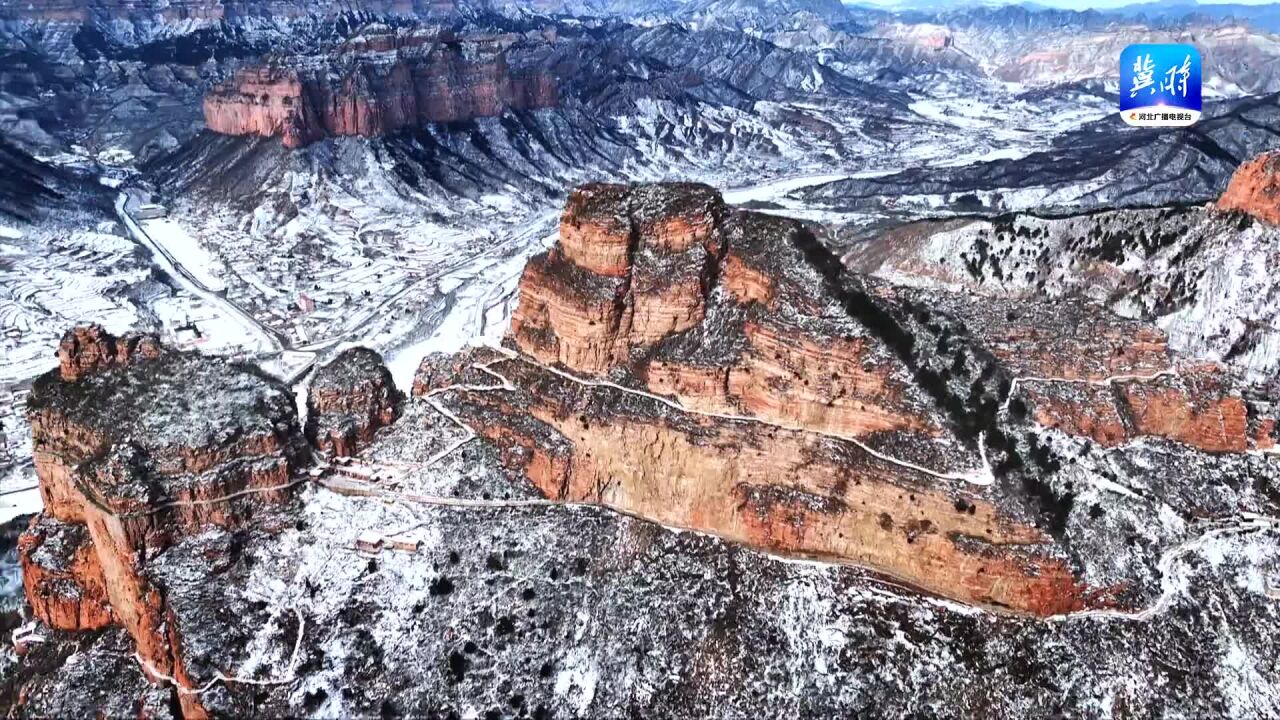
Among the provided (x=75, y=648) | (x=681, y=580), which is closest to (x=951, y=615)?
Answer: (x=681, y=580)

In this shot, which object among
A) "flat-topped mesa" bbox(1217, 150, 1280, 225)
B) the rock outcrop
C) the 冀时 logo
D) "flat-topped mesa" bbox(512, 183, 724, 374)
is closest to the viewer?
the rock outcrop

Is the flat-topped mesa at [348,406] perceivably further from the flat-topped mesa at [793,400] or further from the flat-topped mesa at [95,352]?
the flat-topped mesa at [95,352]

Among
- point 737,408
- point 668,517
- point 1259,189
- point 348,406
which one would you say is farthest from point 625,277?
point 1259,189

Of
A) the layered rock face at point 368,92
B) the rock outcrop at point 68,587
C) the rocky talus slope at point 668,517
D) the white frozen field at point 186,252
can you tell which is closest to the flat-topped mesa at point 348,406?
the rocky talus slope at point 668,517

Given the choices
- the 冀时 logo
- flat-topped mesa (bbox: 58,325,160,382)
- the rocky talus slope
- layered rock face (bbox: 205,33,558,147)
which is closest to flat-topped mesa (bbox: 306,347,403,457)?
the rocky talus slope

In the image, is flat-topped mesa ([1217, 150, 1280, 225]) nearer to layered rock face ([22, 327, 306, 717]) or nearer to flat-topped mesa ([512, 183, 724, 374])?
flat-topped mesa ([512, 183, 724, 374])

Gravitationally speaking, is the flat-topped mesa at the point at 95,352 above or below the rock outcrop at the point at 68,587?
above

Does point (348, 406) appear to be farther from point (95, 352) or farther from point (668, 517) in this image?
point (668, 517)
